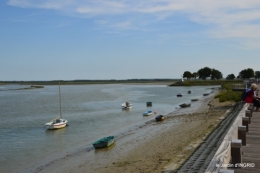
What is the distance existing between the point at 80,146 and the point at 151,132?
24.1ft

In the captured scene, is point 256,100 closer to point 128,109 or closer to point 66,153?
point 66,153

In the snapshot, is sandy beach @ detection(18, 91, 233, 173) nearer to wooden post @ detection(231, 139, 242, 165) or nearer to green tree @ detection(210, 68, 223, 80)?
wooden post @ detection(231, 139, 242, 165)

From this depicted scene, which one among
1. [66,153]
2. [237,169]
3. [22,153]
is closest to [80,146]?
[66,153]

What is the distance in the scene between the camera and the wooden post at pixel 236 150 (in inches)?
251

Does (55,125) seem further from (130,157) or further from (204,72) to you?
(204,72)

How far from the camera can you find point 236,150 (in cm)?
652

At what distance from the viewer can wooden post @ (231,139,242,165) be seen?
6.38m

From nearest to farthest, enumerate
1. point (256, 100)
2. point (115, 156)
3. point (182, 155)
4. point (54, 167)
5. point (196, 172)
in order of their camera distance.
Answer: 1. point (196, 172)
2. point (182, 155)
3. point (256, 100)
4. point (54, 167)
5. point (115, 156)

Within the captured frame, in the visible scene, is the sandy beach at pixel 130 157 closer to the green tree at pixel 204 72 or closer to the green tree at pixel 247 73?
the green tree at pixel 247 73

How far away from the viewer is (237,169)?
6617 millimetres

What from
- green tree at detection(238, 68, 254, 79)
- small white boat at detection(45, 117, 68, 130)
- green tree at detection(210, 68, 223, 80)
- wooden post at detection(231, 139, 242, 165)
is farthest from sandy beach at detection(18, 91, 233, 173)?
green tree at detection(210, 68, 223, 80)

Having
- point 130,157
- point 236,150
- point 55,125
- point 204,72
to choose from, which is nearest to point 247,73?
point 204,72

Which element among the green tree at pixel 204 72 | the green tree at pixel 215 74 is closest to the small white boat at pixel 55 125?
the green tree at pixel 204 72

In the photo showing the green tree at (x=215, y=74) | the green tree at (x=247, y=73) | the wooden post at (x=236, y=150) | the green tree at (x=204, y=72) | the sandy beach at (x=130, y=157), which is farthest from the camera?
the green tree at (x=215, y=74)
